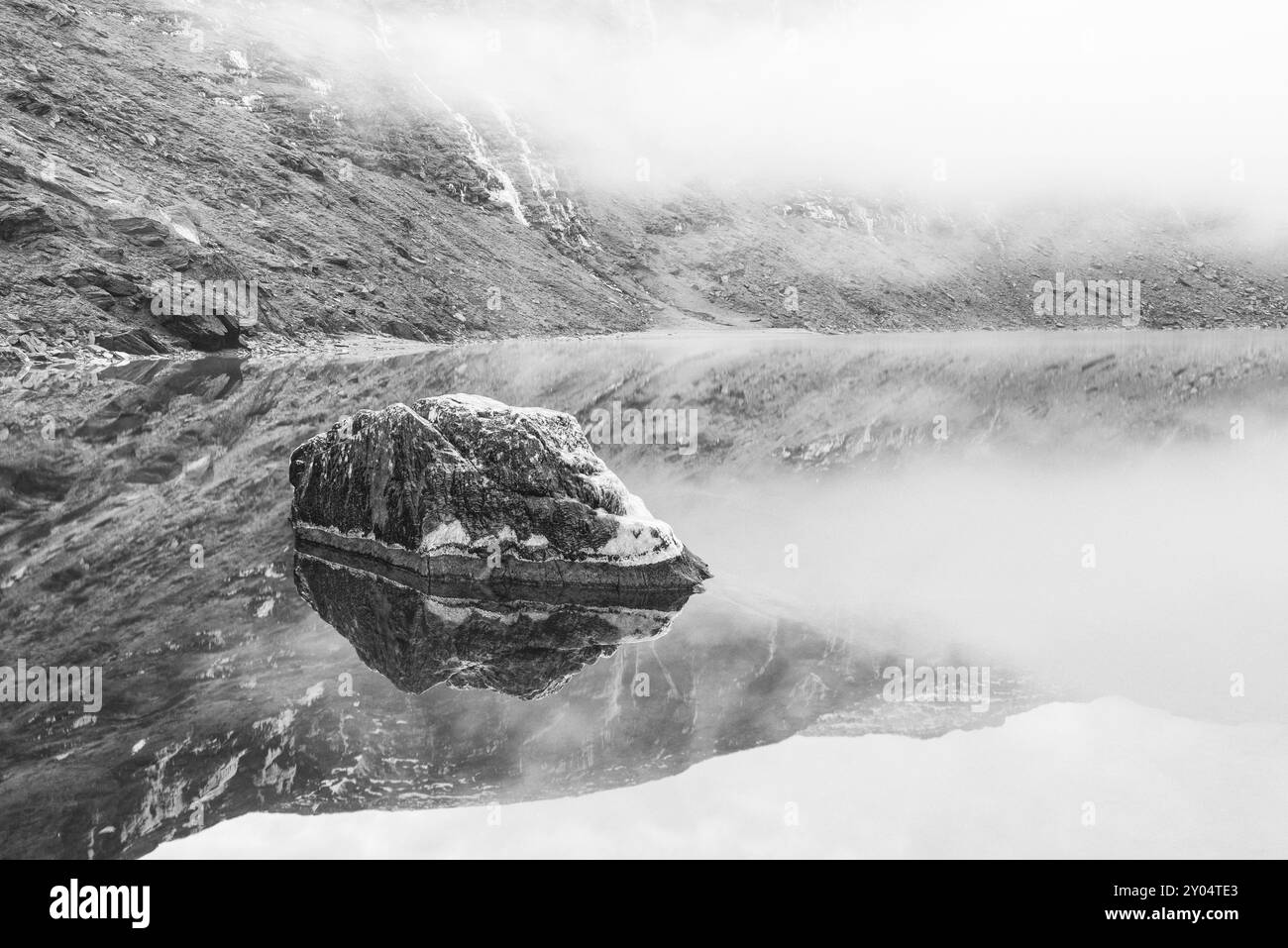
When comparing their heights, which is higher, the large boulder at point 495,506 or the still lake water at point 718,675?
the large boulder at point 495,506

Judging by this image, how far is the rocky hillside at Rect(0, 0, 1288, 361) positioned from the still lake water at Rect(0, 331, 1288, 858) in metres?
46.5

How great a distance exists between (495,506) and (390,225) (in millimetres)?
91663

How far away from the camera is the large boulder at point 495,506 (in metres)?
16.3

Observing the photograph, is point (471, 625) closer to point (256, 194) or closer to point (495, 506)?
point (495, 506)

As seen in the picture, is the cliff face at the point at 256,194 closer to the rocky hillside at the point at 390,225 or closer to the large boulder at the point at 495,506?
the rocky hillside at the point at 390,225

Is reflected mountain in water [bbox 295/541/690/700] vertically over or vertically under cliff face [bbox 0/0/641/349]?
under

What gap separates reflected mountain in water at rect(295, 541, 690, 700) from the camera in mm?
12062

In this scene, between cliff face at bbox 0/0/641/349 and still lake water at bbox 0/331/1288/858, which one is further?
cliff face at bbox 0/0/641/349

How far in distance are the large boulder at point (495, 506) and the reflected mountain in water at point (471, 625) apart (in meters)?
0.48

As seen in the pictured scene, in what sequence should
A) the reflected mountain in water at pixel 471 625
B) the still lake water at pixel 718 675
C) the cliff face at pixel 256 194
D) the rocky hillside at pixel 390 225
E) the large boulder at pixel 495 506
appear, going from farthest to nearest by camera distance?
the rocky hillside at pixel 390 225 < the cliff face at pixel 256 194 < the large boulder at pixel 495 506 < the reflected mountain in water at pixel 471 625 < the still lake water at pixel 718 675

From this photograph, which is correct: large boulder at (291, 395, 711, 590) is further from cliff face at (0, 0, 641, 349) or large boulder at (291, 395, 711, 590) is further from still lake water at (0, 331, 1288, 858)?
cliff face at (0, 0, 641, 349)

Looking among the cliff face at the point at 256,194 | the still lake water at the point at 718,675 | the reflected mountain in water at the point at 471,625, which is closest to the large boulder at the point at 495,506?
the reflected mountain in water at the point at 471,625

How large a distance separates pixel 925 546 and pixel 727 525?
13.6ft

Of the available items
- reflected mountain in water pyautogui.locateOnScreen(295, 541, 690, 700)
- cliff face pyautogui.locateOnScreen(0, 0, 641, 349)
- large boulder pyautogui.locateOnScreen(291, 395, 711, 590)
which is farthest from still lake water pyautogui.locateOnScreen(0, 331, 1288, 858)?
cliff face pyautogui.locateOnScreen(0, 0, 641, 349)
